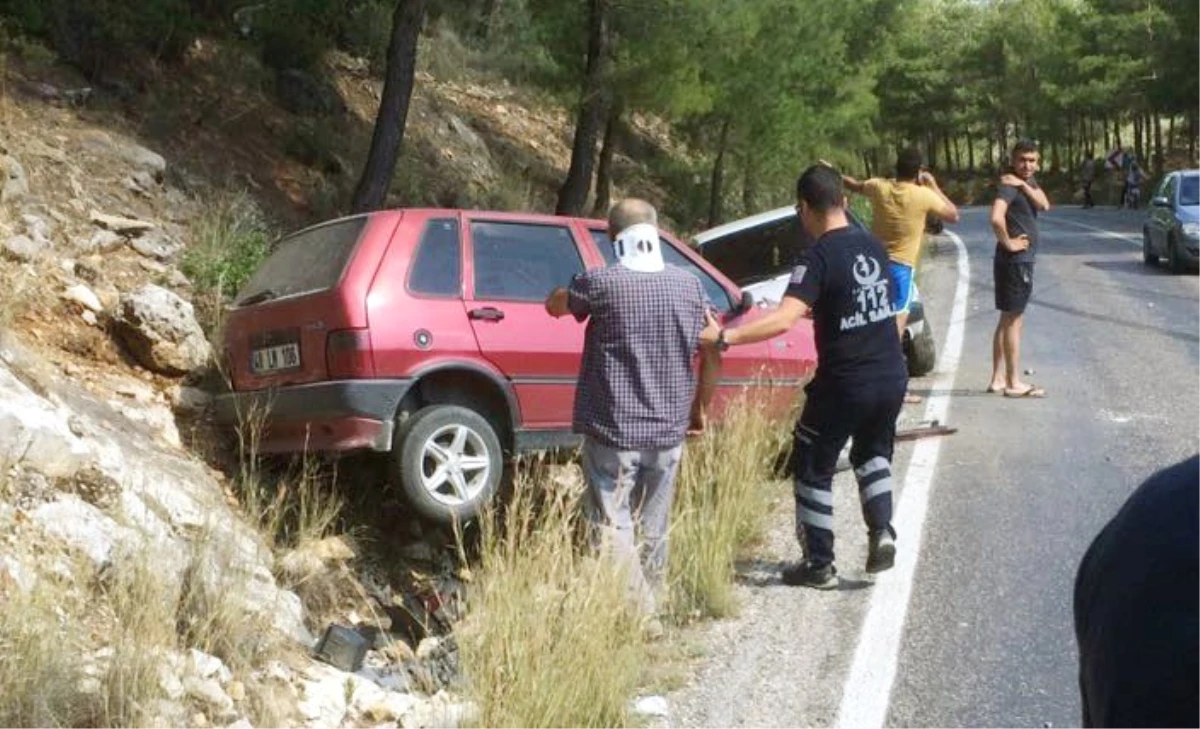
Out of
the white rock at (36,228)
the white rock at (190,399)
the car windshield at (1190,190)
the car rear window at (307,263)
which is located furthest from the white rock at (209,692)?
the car windshield at (1190,190)

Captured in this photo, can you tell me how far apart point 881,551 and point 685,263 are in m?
3.08

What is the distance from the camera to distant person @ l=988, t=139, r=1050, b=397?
1058 centimetres

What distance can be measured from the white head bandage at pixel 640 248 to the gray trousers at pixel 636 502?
739 mm

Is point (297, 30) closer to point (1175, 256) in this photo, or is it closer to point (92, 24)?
point (92, 24)

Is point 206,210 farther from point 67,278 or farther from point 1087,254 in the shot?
point 1087,254

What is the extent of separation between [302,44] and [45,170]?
744cm

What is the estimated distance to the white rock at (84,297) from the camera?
9141 mm

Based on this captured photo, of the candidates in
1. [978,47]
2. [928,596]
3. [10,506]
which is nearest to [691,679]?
[928,596]

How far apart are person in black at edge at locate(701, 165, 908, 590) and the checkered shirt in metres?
0.40

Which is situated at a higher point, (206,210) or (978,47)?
(978,47)

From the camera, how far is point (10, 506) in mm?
5598

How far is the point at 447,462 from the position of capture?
788cm

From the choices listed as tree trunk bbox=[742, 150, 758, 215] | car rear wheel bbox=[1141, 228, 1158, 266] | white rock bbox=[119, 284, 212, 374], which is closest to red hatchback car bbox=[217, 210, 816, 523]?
white rock bbox=[119, 284, 212, 374]

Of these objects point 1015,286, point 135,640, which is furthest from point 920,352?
point 135,640
